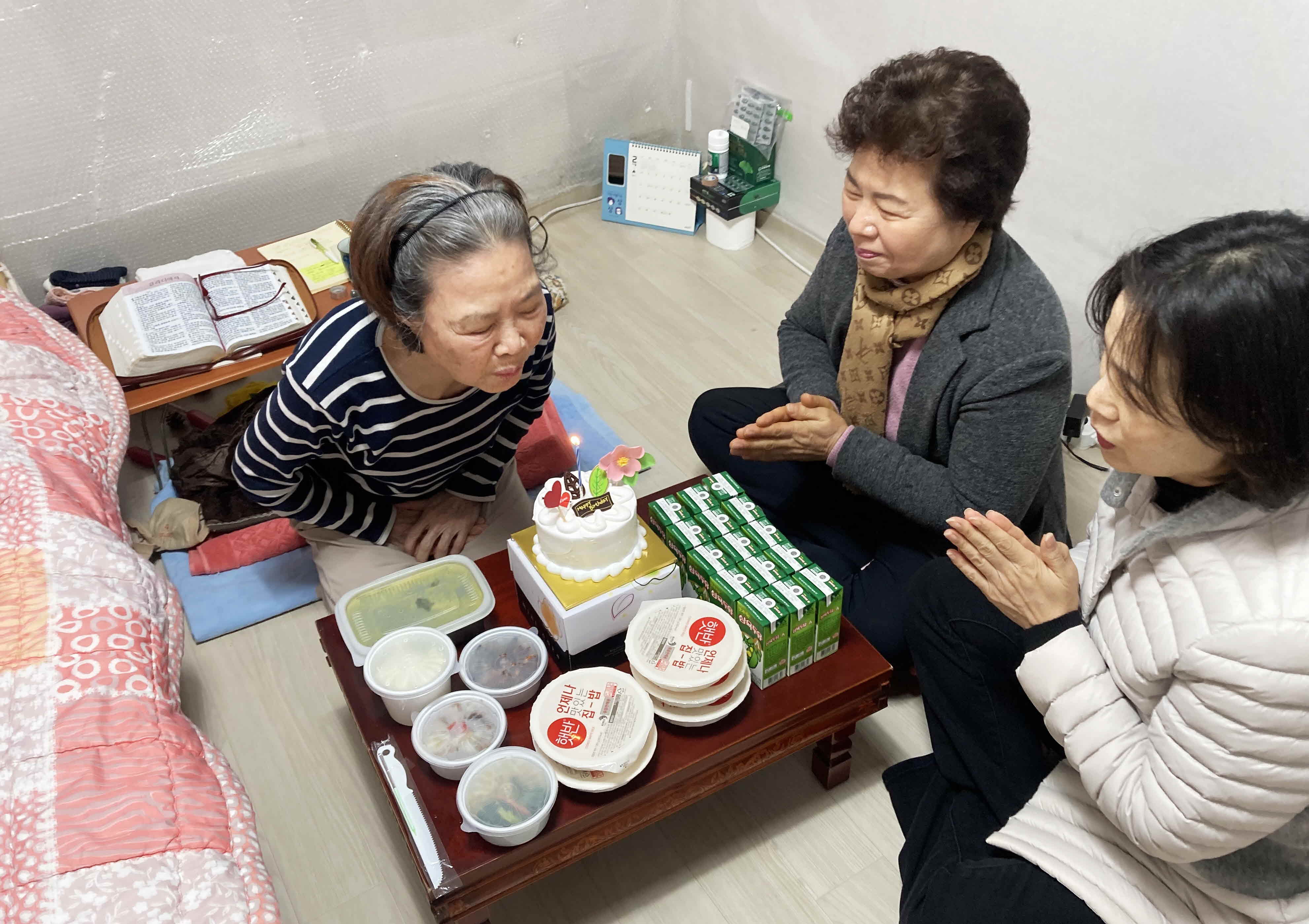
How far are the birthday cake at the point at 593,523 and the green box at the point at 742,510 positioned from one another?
0.18 meters

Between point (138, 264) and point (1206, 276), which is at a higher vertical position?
point (1206, 276)

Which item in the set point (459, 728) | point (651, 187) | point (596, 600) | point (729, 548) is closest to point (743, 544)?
point (729, 548)

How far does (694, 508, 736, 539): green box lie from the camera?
148 cm

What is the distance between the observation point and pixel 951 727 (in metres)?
1.35

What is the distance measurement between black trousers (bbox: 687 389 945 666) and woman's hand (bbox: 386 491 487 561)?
546 mm

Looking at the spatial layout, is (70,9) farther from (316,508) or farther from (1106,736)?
(1106,736)

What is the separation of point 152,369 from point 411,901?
127 centimetres

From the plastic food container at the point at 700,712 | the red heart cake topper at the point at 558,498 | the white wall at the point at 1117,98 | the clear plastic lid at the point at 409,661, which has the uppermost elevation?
the white wall at the point at 1117,98

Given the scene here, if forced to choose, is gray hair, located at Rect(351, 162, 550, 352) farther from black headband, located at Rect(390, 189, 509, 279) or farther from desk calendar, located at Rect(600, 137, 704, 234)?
desk calendar, located at Rect(600, 137, 704, 234)

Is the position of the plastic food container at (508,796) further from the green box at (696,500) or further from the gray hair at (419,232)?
the gray hair at (419,232)

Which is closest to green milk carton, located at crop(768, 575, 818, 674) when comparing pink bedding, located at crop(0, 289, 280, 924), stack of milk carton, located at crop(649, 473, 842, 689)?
stack of milk carton, located at crop(649, 473, 842, 689)

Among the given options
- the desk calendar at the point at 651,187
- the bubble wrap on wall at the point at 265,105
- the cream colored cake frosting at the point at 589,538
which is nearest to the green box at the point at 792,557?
the cream colored cake frosting at the point at 589,538

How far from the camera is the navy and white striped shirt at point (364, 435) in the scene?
1.47m

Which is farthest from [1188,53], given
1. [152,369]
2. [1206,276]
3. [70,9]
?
[70,9]
